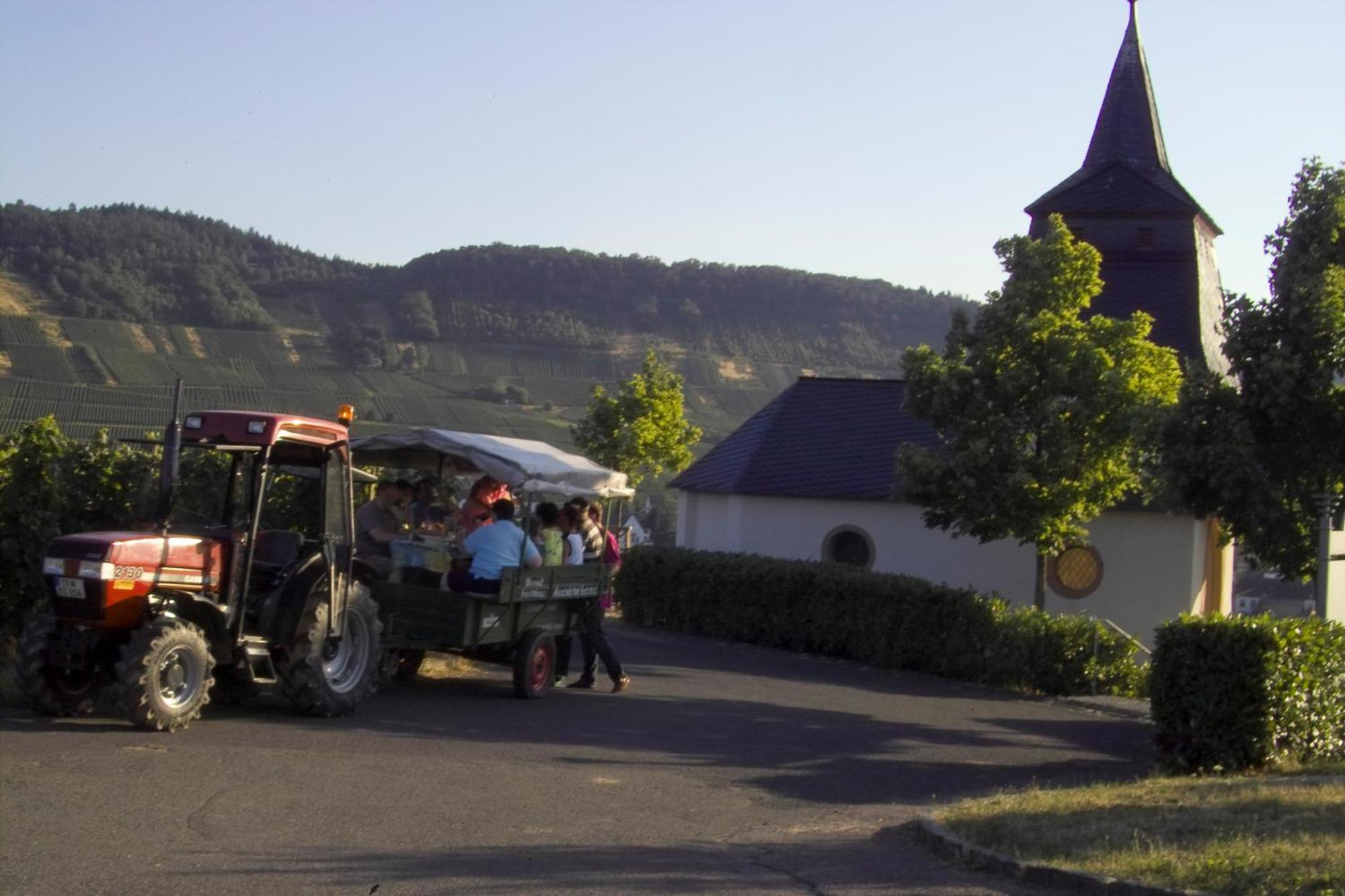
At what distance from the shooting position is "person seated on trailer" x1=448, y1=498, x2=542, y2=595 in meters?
13.4

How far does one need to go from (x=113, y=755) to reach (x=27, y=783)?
0.98 meters

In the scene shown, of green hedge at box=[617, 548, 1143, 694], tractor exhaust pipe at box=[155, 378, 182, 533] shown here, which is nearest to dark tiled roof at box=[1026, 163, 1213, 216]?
green hedge at box=[617, 548, 1143, 694]

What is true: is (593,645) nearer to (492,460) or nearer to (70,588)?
(492,460)

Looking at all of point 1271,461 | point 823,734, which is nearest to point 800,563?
point 1271,461

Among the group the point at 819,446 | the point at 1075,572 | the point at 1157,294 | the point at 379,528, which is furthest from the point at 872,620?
the point at 1157,294

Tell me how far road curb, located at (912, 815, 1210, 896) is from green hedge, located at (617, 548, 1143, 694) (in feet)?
37.2

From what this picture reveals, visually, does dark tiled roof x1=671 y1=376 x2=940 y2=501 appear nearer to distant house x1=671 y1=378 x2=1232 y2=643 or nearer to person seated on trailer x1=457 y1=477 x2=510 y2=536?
distant house x1=671 y1=378 x2=1232 y2=643

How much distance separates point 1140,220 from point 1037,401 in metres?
14.3

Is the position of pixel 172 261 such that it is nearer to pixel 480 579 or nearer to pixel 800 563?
pixel 800 563

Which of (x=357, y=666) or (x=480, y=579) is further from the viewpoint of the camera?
(x=480, y=579)

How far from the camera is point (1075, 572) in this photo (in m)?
28.0

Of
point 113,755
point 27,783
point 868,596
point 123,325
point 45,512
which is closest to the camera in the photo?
point 27,783

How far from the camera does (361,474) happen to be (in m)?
12.8

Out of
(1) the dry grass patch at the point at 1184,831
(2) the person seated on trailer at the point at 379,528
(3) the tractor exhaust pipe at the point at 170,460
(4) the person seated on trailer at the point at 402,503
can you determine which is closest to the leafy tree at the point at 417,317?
(4) the person seated on trailer at the point at 402,503
